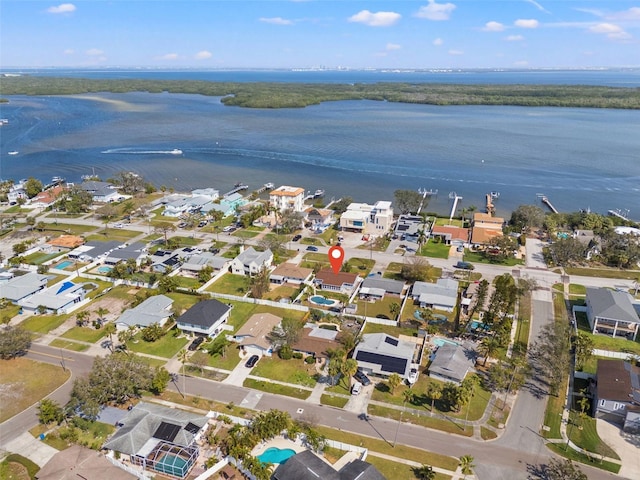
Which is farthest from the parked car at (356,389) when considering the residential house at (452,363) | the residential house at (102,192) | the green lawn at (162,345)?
the residential house at (102,192)

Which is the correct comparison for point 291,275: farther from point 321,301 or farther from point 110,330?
point 110,330

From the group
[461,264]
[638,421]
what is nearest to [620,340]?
[638,421]

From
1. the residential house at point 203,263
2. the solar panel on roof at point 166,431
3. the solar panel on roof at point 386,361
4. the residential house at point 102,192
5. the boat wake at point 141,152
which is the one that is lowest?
the solar panel on roof at point 166,431

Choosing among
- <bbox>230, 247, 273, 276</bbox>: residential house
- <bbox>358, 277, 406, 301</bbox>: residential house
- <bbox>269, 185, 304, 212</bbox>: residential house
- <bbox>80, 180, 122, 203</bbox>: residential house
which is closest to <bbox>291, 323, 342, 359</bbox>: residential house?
<bbox>358, 277, 406, 301</bbox>: residential house

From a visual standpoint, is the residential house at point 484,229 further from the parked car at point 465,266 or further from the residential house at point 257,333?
the residential house at point 257,333

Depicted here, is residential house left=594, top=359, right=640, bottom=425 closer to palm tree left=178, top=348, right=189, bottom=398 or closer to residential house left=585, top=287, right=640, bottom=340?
residential house left=585, top=287, right=640, bottom=340
